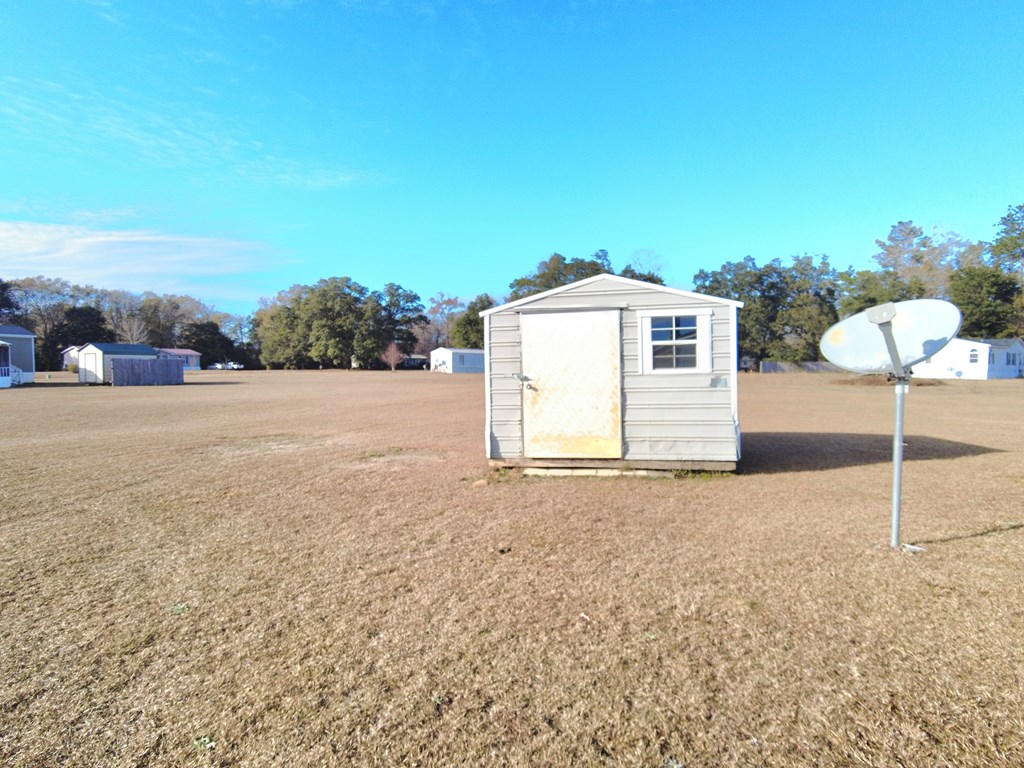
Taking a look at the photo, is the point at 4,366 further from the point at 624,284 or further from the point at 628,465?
the point at 628,465

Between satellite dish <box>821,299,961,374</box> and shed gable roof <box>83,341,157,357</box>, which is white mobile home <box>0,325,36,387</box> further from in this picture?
satellite dish <box>821,299,961,374</box>

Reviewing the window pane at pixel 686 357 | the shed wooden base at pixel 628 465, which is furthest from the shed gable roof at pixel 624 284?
the shed wooden base at pixel 628 465

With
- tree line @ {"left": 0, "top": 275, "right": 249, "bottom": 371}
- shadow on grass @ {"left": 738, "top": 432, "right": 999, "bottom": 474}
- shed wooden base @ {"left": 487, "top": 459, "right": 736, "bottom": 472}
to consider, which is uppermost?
tree line @ {"left": 0, "top": 275, "right": 249, "bottom": 371}

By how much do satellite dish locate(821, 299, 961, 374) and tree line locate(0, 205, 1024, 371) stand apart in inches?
1750

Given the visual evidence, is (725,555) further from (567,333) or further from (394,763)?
(567,333)

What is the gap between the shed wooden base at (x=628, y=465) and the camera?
766 centimetres

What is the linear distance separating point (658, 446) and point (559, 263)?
56.0 metres

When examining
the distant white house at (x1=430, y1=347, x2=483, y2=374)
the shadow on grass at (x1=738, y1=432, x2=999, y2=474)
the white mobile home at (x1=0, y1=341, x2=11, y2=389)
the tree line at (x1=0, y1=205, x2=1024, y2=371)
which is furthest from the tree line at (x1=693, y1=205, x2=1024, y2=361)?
the white mobile home at (x1=0, y1=341, x2=11, y2=389)

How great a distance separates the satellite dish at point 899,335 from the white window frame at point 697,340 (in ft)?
7.74

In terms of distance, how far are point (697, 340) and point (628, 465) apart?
6.47 ft

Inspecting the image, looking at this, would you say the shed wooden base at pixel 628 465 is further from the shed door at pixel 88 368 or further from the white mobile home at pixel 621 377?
the shed door at pixel 88 368

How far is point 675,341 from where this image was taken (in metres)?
7.69

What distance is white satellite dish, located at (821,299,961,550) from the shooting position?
4527 mm

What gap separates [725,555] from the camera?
15.3 feet
